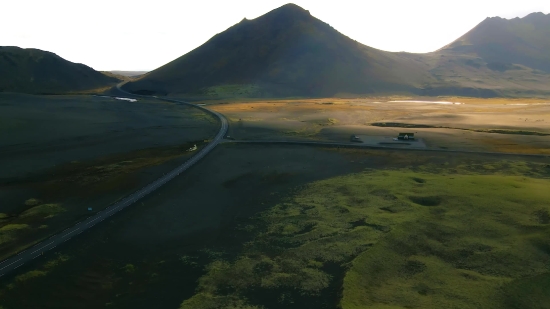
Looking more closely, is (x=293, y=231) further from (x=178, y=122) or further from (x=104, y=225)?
(x=178, y=122)

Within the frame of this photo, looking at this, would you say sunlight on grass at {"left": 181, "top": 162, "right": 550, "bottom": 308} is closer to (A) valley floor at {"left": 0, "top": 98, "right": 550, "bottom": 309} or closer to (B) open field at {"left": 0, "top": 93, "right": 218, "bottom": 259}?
(A) valley floor at {"left": 0, "top": 98, "right": 550, "bottom": 309}

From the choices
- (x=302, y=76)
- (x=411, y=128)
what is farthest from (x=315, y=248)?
(x=302, y=76)

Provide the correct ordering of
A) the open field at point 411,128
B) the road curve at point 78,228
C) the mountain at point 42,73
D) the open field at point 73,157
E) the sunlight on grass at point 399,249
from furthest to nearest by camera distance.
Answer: the mountain at point 42,73 → the open field at point 411,128 → the open field at point 73,157 → the road curve at point 78,228 → the sunlight on grass at point 399,249

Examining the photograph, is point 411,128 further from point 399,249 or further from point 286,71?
point 286,71

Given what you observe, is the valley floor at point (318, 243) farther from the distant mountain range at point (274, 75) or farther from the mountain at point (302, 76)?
the mountain at point (302, 76)

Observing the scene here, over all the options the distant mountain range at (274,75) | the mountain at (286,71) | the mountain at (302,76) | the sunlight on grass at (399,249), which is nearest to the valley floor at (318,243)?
the sunlight on grass at (399,249)

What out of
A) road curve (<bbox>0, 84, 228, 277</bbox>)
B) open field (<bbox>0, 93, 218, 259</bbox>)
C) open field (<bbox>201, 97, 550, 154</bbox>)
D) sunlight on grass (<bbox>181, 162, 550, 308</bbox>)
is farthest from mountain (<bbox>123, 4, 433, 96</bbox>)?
sunlight on grass (<bbox>181, 162, 550, 308</bbox>)
